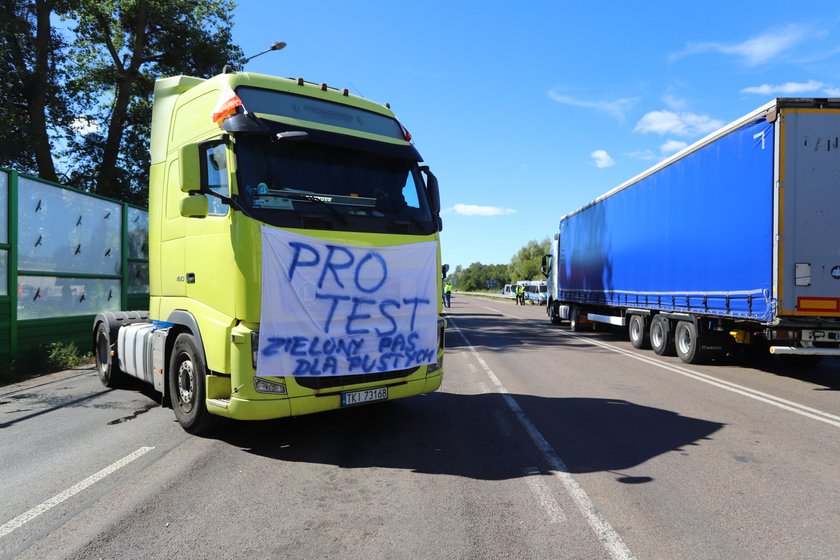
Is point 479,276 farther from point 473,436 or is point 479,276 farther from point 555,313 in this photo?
point 473,436

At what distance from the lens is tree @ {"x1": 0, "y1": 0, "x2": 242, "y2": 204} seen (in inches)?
724

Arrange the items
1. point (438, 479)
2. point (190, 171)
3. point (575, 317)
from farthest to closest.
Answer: point (575, 317) < point (190, 171) < point (438, 479)

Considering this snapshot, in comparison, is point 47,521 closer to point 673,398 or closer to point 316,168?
point 316,168

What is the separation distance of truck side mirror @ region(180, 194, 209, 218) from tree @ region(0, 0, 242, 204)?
17.2 metres

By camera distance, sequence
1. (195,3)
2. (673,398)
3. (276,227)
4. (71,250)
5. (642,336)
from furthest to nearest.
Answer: (195,3), (642,336), (71,250), (673,398), (276,227)

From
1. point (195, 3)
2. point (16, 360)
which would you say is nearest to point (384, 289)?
point (16, 360)

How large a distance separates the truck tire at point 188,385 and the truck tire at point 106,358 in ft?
9.83

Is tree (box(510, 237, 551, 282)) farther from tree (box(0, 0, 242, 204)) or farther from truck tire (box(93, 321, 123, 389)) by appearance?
truck tire (box(93, 321, 123, 389))

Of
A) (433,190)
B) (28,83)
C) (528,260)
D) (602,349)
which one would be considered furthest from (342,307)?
(528,260)

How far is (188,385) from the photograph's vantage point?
5.62 metres

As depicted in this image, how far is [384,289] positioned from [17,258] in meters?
8.04

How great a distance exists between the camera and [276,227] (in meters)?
4.85

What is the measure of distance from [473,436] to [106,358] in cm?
612

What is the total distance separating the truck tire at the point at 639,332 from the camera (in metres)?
13.8
